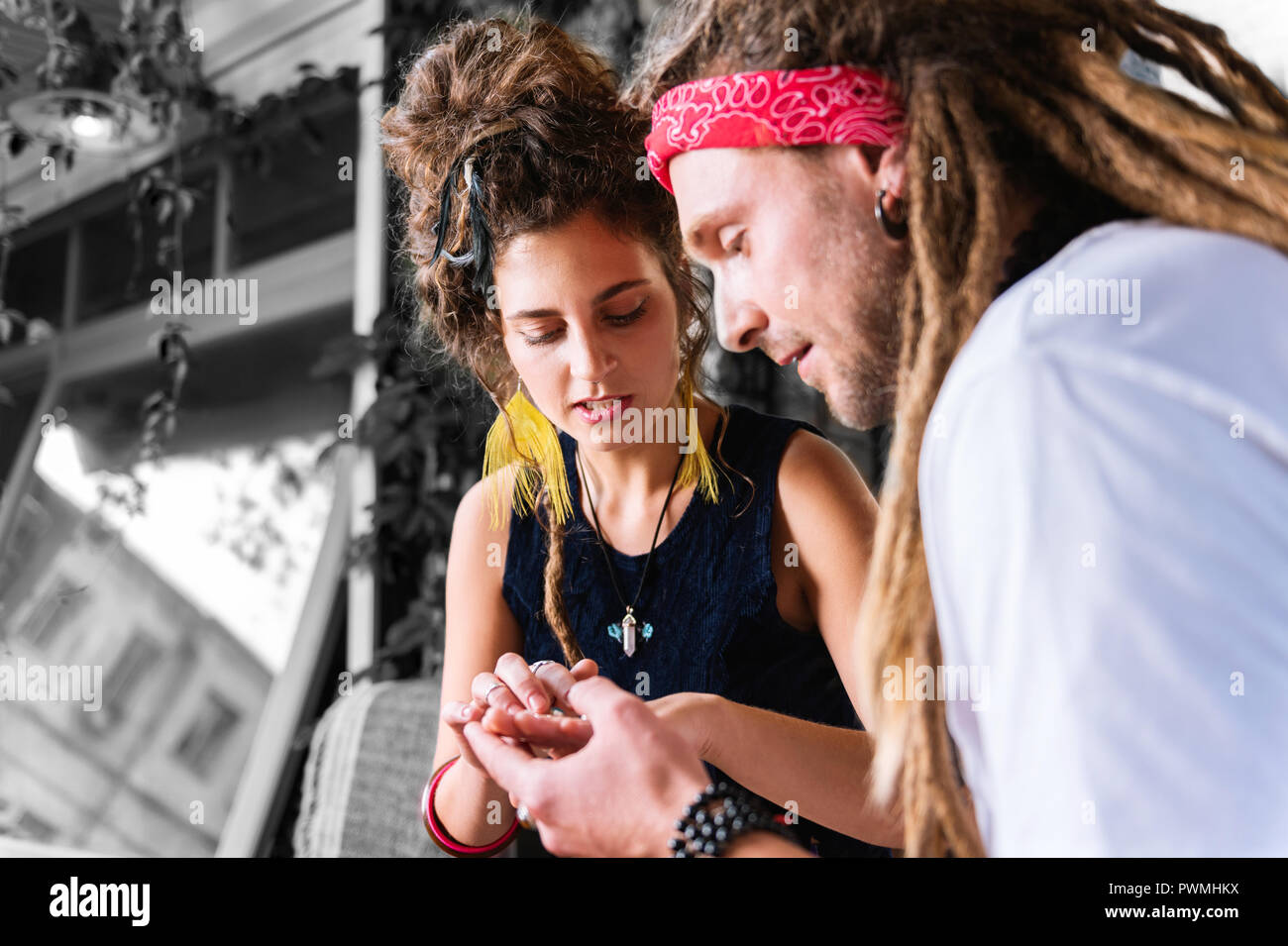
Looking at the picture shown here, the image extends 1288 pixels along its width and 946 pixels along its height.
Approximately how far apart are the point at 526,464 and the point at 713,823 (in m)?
0.50

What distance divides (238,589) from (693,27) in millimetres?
1740

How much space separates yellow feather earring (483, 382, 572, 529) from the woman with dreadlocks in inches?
0.4

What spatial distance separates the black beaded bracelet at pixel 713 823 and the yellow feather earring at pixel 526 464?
443mm

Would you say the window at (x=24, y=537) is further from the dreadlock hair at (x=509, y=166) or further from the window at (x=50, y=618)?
the dreadlock hair at (x=509, y=166)

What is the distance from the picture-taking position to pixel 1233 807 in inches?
22.1

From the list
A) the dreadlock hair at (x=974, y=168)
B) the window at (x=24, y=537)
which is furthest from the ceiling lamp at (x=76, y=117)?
the dreadlock hair at (x=974, y=168)

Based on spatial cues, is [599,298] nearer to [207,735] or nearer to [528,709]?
[528,709]

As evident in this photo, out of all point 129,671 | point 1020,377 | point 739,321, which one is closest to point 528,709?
point 739,321

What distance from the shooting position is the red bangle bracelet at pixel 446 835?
1005mm

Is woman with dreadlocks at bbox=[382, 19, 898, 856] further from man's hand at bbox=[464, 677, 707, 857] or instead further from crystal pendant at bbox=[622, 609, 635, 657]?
man's hand at bbox=[464, 677, 707, 857]

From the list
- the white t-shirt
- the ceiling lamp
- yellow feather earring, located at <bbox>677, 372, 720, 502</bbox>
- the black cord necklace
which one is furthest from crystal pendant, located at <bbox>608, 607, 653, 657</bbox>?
the ceiling lamp
